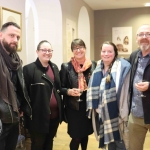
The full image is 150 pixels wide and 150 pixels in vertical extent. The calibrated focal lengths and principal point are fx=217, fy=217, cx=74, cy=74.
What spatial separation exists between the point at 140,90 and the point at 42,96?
87 cm

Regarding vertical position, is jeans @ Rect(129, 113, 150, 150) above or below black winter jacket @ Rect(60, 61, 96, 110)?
below

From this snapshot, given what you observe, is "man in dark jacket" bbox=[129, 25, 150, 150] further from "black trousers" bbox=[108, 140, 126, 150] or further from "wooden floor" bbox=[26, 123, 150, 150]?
"wooden floor" bbox=[26, 123, 150, 150]

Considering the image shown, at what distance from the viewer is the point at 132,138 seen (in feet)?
6.34

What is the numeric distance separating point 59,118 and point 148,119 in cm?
83

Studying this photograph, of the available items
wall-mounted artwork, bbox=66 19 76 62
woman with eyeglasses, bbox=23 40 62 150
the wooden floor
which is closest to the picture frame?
woman with eyeglasses, bbox=23 40 62 150

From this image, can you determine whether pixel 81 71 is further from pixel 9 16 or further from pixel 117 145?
pixel 9 16

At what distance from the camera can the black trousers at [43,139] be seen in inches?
82.0

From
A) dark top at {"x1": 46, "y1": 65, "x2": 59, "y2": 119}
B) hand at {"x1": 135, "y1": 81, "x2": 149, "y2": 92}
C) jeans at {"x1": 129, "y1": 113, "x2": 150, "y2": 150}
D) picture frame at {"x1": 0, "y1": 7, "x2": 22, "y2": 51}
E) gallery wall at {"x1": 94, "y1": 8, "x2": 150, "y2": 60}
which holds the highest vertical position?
gallery wall at {"x1": 94, "y1": 8, "x2": 150, "y2": 60}

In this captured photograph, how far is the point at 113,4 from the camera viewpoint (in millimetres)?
5336

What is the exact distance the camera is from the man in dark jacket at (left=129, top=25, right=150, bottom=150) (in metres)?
1.76

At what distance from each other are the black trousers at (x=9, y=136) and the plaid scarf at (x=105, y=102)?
685 mm

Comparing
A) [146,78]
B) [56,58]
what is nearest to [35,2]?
[56,58]

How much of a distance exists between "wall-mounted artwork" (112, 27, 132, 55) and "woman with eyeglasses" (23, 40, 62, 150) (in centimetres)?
419

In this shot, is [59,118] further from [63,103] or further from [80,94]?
[80,94]
